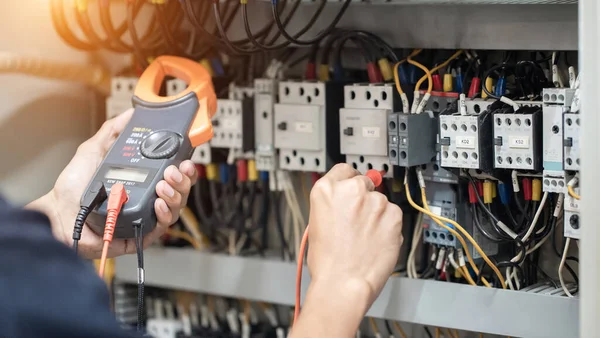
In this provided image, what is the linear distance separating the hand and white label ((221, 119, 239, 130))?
1.96ft

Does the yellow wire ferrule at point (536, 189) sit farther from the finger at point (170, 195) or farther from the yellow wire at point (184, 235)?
the yellow wire at point (184, 235)

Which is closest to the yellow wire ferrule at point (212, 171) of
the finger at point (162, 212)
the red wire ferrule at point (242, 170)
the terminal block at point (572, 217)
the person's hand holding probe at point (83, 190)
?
the red wire ferrule at point (242, 170)

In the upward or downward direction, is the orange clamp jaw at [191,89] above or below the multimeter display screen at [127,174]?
above

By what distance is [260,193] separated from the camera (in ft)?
6.25

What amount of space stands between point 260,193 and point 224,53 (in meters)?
0.33

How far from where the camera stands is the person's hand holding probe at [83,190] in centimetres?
134

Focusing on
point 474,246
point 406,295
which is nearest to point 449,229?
point 474,246

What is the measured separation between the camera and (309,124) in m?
1.64

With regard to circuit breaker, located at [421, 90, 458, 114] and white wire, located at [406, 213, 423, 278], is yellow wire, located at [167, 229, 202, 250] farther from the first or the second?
circuit breaker, located at [421, 90, 458, 114]

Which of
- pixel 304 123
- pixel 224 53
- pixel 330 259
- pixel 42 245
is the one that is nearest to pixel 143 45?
pixel 224 53

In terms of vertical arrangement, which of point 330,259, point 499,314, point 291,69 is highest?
point 291,69

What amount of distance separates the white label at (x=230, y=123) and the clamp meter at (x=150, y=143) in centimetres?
23

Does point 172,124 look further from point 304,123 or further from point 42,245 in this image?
point 42,245

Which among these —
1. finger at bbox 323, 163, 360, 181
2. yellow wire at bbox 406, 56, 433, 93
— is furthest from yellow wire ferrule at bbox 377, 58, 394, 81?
finger at bbox 323, 163, 360, 181
